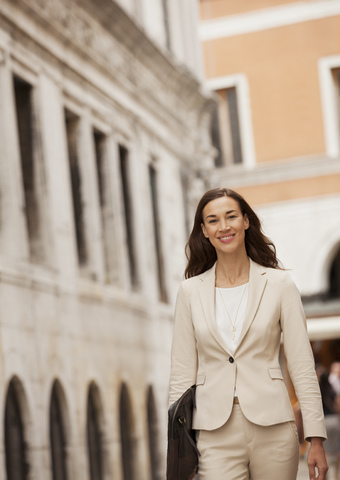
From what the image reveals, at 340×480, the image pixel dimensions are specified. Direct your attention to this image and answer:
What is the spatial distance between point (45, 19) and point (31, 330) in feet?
12.5

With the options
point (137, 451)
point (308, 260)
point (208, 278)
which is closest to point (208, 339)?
point (208, 278)

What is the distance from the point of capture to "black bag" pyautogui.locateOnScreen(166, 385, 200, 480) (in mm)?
5195

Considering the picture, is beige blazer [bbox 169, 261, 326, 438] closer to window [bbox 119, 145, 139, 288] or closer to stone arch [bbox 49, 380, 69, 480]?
stone arch [bbox 49, 380, 69, 480]

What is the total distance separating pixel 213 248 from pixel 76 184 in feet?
37.0

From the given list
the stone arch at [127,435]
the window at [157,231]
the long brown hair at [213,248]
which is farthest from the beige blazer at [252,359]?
the window at [157,231]

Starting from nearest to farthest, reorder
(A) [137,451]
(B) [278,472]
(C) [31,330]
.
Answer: (B) [278,472] → (C) [31,330] → (A) [137,451]

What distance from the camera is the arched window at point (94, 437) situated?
15933 mm

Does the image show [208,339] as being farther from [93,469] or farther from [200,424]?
[93,469]

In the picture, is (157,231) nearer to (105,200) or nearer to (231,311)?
(105,200)

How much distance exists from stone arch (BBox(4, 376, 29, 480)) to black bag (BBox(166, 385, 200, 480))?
312 inches

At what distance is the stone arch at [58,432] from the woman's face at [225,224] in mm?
9409

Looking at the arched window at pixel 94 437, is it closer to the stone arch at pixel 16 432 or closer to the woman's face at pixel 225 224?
the stone arch at pixel 16 432

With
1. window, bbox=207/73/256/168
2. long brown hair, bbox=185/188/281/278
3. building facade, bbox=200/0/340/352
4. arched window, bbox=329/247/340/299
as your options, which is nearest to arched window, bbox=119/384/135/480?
long brown hair, bbox=185/188/281/278

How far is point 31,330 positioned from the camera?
13.7 m
